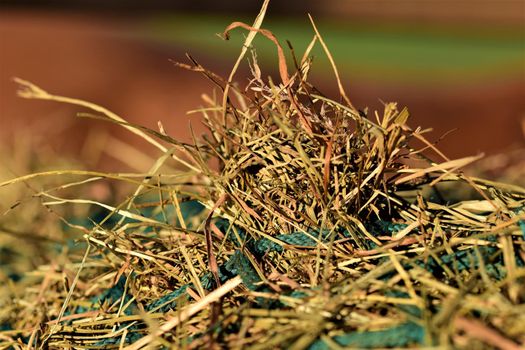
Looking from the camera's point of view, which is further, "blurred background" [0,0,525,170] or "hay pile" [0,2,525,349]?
"blurred background" [0,0,525,170]

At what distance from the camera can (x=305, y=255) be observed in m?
0.77

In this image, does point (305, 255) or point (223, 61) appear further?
point (223, 61)

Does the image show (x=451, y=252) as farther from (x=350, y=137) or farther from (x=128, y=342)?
(x=128, y=342)

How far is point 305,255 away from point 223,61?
6546mm

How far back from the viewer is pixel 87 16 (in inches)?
363

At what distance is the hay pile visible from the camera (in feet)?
2.16

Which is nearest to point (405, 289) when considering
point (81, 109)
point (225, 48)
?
point (81, 109)

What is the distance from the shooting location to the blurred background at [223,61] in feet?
13.0

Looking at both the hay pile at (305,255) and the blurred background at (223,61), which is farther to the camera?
the blurred background at (223,61)

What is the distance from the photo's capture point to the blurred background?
3.96m

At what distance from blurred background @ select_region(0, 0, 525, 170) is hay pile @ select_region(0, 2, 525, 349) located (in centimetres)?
75

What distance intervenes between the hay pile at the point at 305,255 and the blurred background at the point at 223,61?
75cm

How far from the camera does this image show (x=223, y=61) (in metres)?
7.18

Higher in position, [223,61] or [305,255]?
[305,255]
